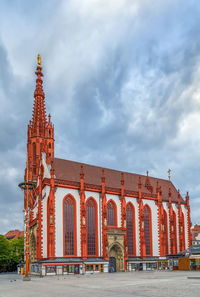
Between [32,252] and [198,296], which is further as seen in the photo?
[32,252]

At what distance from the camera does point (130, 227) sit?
63.0 metres

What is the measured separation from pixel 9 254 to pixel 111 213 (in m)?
33.4

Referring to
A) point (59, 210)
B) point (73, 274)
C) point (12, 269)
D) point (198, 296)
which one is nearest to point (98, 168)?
point (59, 210)

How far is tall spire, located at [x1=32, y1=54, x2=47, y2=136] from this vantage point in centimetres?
8050

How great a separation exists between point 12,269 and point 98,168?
118ft

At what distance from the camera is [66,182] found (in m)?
55.6

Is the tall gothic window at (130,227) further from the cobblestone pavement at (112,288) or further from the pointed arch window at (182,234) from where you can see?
the cobblestone pavement at (112,288)

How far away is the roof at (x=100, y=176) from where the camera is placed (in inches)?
2389

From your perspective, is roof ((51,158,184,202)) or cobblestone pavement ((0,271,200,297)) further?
roof ((51,158,184,202))

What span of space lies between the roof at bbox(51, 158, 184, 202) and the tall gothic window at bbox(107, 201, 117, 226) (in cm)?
352

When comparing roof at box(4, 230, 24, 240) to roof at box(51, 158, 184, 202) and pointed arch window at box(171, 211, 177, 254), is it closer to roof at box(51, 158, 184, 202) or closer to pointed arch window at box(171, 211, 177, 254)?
roof at box(51, 158, 184, 202)

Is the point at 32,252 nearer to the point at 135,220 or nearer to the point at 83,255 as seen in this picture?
the point at 83,255

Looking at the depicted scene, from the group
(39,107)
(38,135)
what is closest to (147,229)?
(38,135)

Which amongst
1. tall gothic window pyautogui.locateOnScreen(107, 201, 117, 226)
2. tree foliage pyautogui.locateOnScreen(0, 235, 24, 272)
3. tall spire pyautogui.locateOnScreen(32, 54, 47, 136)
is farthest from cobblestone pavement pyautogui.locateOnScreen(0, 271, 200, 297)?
tall spire pyautogui.locateOnScreen(32, 54, 47, 136)
